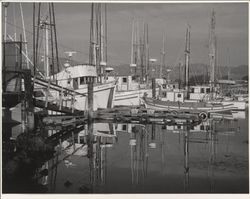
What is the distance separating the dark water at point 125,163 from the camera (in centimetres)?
734

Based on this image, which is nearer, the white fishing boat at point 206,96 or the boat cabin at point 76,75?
the boat cabin at point 76,75

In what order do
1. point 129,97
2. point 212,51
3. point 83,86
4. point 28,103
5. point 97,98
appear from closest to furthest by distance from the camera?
point 28,103 → point 212,51 → point 97,98 → point 83,86 → point 129,97

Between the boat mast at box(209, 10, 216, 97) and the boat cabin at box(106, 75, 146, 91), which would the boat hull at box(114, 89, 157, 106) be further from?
the boat mast at box(209, 10, 216, 97)

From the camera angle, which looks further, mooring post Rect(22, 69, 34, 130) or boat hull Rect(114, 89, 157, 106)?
boat hull Rect(114, 89, 157, 106)

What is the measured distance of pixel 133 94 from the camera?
22.7 meters

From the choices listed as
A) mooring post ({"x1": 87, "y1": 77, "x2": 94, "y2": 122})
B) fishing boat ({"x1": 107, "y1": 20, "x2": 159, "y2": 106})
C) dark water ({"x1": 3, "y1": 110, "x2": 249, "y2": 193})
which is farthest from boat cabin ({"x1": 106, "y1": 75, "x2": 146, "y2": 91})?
dark water ({"x1": 3, "y1": 110, "x2": 249, "y2": 193})

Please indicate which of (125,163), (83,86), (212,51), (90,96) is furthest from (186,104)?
(125,163)

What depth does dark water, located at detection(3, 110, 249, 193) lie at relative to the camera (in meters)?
7.34

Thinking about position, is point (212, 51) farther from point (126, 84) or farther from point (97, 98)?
point (126, 84)

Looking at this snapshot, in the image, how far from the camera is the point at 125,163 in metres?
8.78

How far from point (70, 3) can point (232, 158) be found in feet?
15.0

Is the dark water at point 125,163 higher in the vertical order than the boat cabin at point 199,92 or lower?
lower

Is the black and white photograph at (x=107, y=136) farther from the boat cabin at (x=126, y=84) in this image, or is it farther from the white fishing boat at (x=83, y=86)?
the boat cabin at (x=126, y=84)

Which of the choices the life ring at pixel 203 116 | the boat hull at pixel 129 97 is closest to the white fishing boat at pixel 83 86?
the boat hull at pixel 129 97
